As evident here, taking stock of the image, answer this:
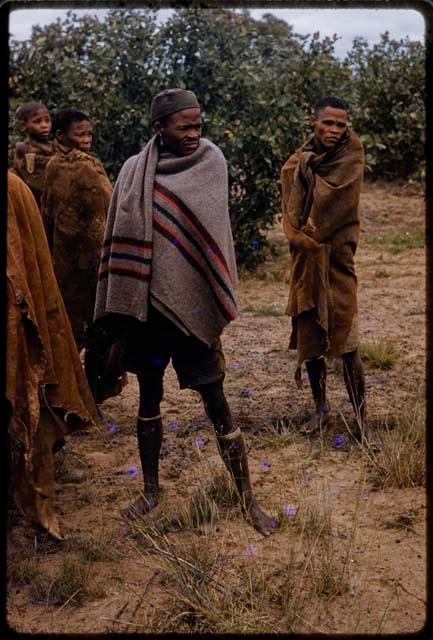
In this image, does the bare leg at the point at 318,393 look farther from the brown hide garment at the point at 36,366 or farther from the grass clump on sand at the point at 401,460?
the brown hide garment at the point at 36,366

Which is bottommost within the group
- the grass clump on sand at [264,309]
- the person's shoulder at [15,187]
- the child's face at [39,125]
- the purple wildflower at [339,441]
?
the purple wildflower at [339,441]

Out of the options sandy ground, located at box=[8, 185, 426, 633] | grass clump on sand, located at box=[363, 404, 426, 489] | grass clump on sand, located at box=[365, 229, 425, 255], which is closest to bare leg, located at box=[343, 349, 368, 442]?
sandy ground, located at box=[8, 185, 426, 633]

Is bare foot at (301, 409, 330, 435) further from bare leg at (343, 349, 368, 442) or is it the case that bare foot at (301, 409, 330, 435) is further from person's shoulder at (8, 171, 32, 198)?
person's shoulder at (8, 171, 32, 198)

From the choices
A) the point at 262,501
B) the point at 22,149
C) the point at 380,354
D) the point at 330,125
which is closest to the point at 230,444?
the point at 262,501

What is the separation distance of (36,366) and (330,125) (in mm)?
2072

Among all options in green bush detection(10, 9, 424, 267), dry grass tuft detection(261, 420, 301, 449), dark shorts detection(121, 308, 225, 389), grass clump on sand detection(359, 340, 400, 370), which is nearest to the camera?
dark shorts detection(121, 308, 225, 389)

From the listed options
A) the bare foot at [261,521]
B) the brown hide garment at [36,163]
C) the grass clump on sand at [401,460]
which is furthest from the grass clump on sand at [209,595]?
the brown hide garment at [36,163]

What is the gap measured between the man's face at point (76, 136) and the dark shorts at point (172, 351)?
1.43 m

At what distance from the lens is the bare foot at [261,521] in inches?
139

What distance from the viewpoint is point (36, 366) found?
322cm

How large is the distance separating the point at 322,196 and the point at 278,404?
1.48 metres

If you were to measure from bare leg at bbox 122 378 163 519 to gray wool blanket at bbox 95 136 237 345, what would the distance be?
0.43 meters

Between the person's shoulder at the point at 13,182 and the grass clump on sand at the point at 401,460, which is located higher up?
the person's shoulder at the point at 13,182

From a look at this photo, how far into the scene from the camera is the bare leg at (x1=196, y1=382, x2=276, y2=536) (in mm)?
3543
